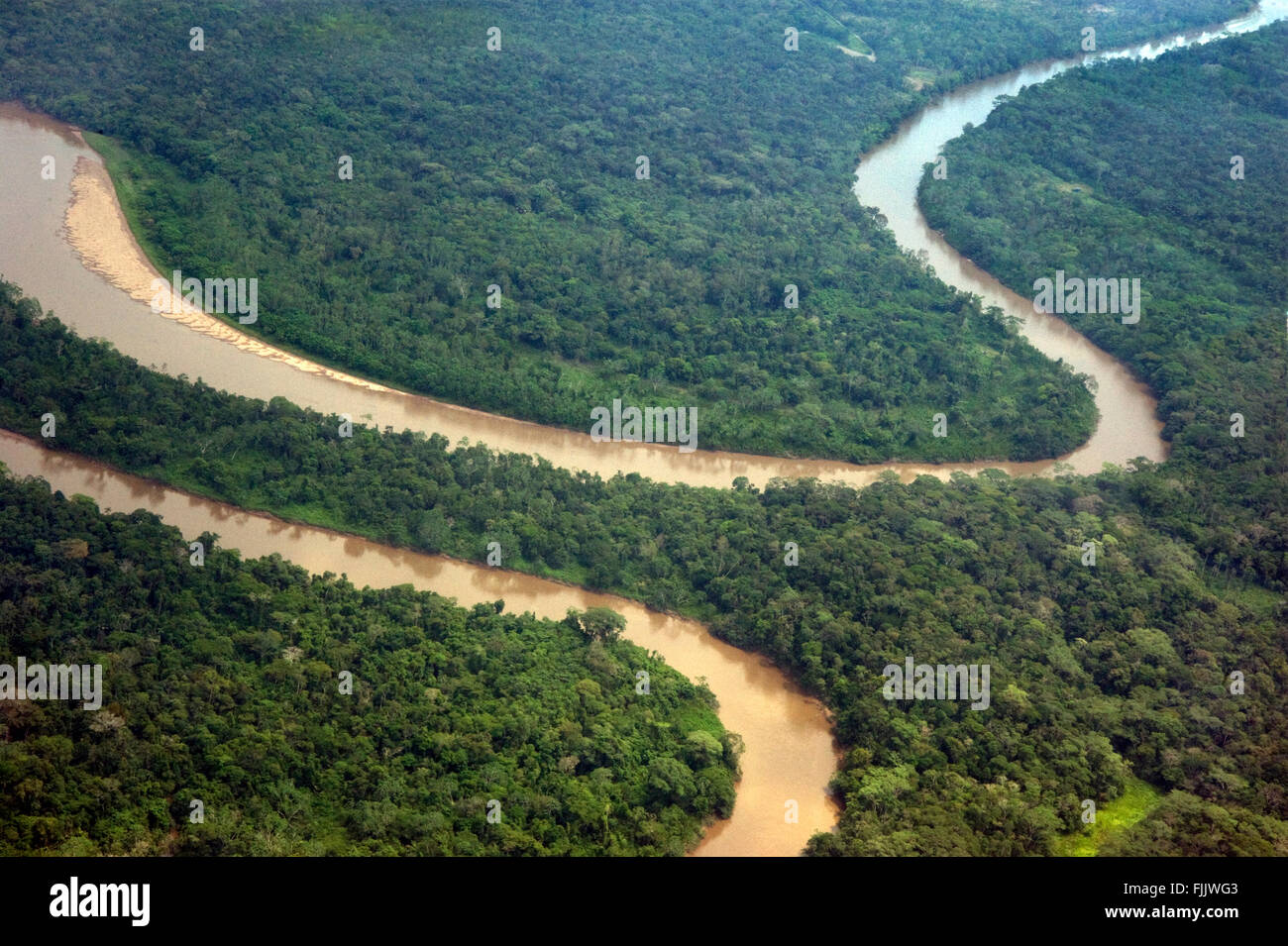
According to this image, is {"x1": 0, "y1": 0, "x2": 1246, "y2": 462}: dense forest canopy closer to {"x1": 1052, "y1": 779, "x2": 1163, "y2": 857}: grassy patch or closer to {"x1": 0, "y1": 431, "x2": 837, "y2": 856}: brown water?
{"x1": 0, "y1": 431, "x2": 837, "y2": 856}: brown water

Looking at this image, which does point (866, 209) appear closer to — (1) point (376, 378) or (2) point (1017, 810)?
(1) point (376, 378)

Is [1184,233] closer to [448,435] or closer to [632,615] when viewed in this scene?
[448,435]

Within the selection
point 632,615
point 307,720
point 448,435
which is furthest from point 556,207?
point 307,720

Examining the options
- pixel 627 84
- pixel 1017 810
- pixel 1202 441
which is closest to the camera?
pixel 1017 810

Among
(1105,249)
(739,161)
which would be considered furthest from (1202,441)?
(739,161)

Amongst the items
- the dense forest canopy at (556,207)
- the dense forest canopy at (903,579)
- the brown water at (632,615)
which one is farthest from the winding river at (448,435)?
the dense forest canopy at (556,207)

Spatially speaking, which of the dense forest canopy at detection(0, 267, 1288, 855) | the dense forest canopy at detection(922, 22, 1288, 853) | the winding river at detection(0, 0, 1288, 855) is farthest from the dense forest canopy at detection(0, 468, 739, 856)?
the dense forest canopy at detection(922, 22, 1288, 853)
